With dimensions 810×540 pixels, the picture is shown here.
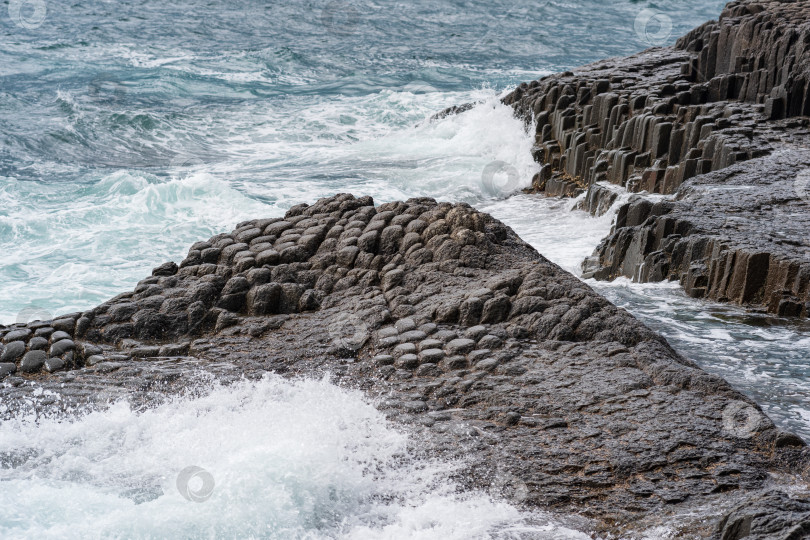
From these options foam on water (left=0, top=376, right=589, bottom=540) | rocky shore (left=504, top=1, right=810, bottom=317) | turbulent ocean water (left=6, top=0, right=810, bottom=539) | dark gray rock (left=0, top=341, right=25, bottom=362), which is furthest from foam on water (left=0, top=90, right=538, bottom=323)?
foam on water (left=0, top=376, right=589, bottom=540)

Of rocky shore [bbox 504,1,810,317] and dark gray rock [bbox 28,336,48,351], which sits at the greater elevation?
rocky shore [bbox 504,1,810,317]

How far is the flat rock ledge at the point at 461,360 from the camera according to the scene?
4.16 m

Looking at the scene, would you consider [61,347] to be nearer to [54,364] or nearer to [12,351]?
[54,364]

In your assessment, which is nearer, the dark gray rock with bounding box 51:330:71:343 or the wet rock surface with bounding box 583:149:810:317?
the dark gray rock with bounding box 51:330:71:343

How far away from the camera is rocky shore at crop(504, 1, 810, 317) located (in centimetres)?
824

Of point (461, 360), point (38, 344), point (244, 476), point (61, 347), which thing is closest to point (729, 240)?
point (461, 360)

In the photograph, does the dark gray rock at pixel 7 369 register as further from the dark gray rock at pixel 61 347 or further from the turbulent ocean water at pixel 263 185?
the turbulent ocean water at pixel 263 185

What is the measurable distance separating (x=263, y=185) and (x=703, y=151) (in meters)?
8.80

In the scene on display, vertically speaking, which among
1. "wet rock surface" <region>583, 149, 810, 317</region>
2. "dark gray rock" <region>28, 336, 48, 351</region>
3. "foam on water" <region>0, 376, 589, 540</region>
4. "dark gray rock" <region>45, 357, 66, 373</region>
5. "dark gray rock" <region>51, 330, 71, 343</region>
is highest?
"wet rock surface" <region>583, 149, 810, 317</region>

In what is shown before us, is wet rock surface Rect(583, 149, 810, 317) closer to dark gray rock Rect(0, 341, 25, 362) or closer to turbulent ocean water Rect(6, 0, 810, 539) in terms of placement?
turbulent ocean water Rect(6, 0, 810, 539)

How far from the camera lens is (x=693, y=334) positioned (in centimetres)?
699

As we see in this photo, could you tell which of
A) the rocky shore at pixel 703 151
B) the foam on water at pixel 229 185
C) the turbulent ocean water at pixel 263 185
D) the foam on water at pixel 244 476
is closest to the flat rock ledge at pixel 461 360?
the foam on water at pixel 244 476

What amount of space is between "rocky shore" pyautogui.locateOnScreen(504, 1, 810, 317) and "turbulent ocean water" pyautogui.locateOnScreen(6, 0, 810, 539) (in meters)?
0.51

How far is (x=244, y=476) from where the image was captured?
4340 mm
